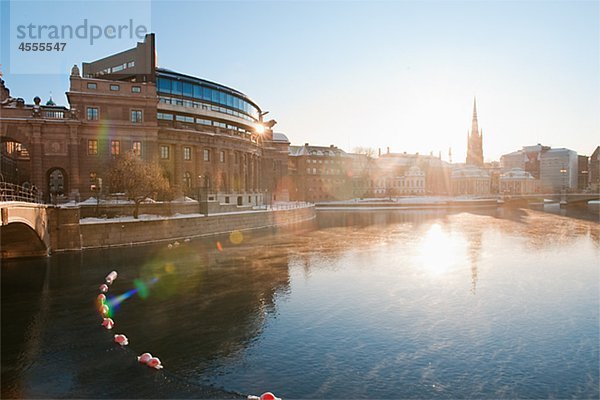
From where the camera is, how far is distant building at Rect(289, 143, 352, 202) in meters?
136

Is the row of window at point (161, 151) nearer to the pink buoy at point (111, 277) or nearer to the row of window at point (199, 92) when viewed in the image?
the row of window at point (199, 92)

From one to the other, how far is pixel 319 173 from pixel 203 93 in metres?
70.7

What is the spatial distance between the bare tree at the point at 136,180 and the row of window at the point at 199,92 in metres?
23.9

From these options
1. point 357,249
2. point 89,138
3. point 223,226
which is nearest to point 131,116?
point 89,138

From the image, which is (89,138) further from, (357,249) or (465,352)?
(465,352)

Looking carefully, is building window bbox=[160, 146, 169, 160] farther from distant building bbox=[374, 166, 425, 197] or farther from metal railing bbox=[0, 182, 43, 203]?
distant building bbox=[374, 166, 425, 197]

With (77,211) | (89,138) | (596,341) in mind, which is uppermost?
(89,138)

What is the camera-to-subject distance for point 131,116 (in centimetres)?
5788

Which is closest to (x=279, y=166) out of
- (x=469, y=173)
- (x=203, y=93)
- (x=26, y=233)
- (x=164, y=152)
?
(x=203, y=93)

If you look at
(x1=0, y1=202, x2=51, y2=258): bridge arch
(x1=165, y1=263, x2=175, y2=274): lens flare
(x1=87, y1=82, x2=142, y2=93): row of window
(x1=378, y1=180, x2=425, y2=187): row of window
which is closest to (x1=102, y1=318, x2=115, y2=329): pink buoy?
(x1=165, y1=263, x2=175, y2=274): lens flare

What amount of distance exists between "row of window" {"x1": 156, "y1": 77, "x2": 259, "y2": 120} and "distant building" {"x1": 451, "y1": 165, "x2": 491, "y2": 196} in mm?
133928

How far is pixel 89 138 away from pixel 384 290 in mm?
46147

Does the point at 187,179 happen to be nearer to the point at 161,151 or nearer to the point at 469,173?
the point at 161,151

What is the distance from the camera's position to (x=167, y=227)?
48.4m
